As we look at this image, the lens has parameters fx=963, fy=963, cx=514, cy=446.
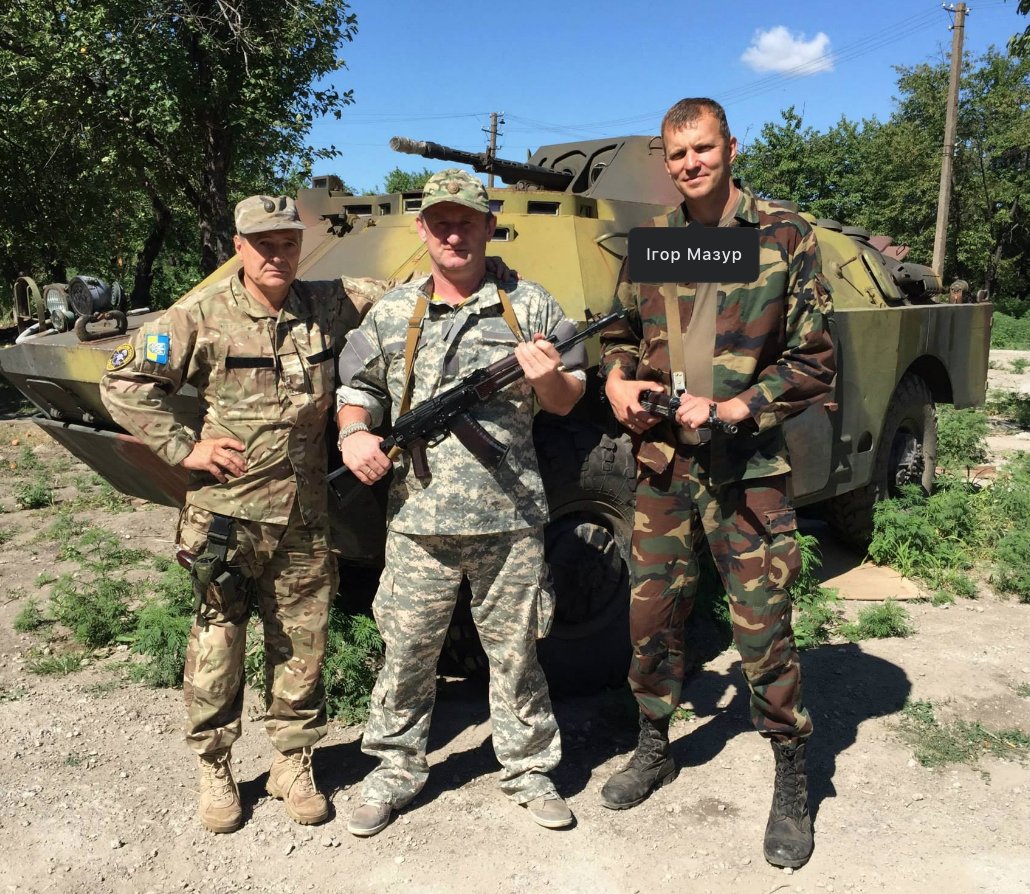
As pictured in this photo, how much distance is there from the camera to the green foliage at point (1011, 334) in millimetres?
23358

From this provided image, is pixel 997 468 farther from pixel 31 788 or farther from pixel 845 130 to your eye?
pixel 845 130

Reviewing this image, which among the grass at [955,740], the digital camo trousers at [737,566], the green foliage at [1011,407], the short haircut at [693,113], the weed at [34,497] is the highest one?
the short haircut at [693,113]

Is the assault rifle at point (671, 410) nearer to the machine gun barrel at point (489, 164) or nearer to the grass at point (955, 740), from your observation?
the grass at point (955, 740)

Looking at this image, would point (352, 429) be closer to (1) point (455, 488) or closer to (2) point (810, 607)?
(1) point (455, 488)

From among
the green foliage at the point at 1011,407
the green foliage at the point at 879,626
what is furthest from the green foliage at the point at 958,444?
the green foliage at the point at 879,626

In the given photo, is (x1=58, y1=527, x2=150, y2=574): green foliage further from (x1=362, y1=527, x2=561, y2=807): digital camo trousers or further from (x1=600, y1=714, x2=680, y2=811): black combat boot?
(x1=600, y1=714, x2=680, y2=811): black combat boot

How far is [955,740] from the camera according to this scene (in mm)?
3703

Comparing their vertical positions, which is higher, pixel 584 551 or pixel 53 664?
pixel 584 551

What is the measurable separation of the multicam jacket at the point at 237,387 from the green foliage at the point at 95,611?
209 centimetres

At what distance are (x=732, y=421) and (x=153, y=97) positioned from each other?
1147cm

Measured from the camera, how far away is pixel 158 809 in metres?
3.27

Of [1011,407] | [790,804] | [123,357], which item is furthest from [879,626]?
[1011,407]

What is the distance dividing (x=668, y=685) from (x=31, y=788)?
7.47 ft

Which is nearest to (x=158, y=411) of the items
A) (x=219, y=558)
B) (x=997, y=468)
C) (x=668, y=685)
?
(x=219, y=558)
